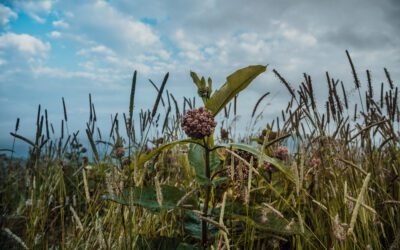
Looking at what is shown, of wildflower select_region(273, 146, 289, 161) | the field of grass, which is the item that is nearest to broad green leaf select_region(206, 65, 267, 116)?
the field of grass

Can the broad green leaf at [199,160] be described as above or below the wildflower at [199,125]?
below

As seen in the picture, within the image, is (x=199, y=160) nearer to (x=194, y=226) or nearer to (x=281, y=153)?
(x=194, y=226)

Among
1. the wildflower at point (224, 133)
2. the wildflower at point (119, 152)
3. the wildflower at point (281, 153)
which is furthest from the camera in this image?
the wildflower at point (224, 133)

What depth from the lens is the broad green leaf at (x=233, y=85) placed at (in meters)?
1.52

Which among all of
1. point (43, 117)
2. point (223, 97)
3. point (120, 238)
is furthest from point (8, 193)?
point (223, 97)

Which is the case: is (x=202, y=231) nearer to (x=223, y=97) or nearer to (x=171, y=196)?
(x=171, y=196)

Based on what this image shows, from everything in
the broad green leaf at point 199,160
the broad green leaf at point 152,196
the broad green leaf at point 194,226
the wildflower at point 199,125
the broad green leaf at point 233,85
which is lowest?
the broad green leaf at point 194,226

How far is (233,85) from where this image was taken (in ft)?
5.03

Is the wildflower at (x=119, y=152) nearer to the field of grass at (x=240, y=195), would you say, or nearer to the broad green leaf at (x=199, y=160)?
the field of grass at (x=240, y=195)

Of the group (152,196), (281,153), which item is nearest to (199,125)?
(152,196)

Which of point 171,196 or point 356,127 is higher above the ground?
point 356,127

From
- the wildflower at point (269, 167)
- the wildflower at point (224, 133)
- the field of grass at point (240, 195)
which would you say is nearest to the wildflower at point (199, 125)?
→ the field of grass at point (240, 195)

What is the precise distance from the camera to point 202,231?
1571mm

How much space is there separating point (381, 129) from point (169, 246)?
160 centimetres
